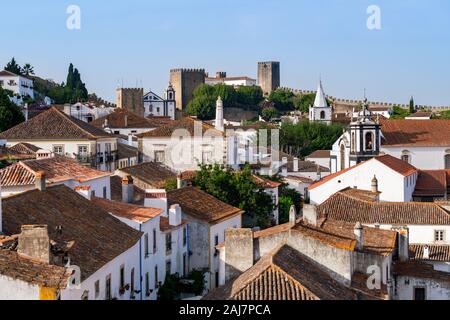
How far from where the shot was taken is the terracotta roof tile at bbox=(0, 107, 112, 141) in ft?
151

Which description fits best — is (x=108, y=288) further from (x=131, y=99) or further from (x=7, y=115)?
(x=131, y=99)

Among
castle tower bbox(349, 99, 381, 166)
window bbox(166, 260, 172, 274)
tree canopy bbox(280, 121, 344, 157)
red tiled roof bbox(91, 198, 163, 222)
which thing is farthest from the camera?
tree canopy bbox(280, 121, 344, 157)

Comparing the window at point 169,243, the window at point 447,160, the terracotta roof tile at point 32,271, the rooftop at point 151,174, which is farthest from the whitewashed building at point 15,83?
the terracotta roof tile at point 32,271

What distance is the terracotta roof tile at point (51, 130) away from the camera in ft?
151

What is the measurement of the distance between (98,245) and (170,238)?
8.11 meters

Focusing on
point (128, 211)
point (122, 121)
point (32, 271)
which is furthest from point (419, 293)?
point (122, 121)

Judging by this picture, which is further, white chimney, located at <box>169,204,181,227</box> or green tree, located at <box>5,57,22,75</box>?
green tree, located at <box>5,57,22,75</box>

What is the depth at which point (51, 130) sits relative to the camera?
153ft

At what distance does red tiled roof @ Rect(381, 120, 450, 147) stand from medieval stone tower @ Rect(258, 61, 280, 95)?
3602 inches

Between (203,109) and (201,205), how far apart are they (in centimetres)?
8959

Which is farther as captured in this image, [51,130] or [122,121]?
[122,121]

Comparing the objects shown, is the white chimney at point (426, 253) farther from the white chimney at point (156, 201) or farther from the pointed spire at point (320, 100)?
the pointed spire at point (320, 100)

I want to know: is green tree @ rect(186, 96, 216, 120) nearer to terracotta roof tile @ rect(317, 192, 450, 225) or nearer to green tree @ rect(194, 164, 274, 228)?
green tree @ rect(194, 164, 274, 228)

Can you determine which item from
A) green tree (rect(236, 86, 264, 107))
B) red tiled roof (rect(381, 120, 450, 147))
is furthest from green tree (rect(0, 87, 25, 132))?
green tree (rect(236, 86, 264, 107))
